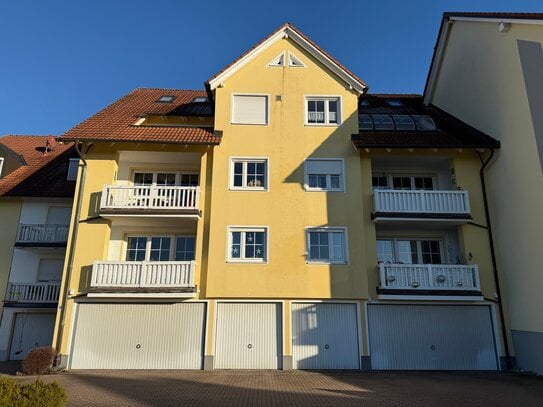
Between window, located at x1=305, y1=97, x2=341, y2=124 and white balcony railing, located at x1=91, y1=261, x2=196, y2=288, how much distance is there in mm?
8363

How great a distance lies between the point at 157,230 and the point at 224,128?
5334 mm

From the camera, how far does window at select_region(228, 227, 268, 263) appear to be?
50.6 ft

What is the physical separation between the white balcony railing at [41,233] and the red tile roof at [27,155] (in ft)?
6.12

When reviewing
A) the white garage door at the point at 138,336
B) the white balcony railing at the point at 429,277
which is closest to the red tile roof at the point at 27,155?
the white garage door at the point at 138,336

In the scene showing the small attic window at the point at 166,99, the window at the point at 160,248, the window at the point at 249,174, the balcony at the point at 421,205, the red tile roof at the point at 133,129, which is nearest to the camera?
the balcony at the point at 421,205

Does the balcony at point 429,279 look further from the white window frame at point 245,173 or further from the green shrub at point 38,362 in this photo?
the green shrub at point 38,362

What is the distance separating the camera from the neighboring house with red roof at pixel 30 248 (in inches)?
699

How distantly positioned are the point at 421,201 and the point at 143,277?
11534 millimetres

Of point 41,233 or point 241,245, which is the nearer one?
point 241,245

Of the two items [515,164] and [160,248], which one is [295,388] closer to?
[160,248]

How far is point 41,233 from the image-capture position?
18516 millimetres

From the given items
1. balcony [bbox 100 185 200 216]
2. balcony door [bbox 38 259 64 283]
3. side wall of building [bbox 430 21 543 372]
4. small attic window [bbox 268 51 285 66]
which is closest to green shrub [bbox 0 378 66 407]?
balcony [bbox 100 185 200 216]

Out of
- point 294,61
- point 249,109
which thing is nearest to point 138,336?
point 249,109

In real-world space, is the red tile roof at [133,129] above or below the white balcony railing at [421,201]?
above
